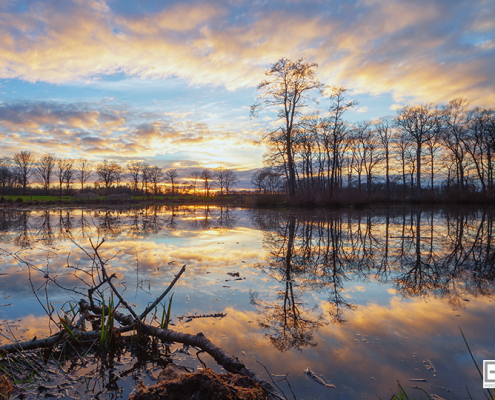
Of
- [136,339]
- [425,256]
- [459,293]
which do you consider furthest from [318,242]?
[136,339]

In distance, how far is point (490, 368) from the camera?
2.02 metres

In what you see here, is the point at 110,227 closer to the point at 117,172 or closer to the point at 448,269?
the point at 448,269

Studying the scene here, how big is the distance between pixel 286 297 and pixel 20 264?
564 cm

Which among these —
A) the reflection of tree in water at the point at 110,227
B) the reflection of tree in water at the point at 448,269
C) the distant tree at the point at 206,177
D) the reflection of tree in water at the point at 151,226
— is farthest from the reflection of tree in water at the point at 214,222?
the distant tree at the point at 206,177

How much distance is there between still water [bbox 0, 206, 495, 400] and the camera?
2.02 m

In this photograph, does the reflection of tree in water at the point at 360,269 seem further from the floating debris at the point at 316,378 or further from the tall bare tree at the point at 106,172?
the tall bare tree at the point at 106,172

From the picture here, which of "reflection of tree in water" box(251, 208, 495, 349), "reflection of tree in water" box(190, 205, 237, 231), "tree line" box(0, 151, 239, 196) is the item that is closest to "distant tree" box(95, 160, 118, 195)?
"tree line" box(0, 151, 239, 196)

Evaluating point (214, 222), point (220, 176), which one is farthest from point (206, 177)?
point (214, 222)

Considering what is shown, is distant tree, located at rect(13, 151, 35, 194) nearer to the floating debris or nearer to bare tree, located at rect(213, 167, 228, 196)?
bare tree, located at rect(213, 167, 228, 196)

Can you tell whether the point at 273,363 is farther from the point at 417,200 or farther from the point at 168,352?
the point at 417,200
